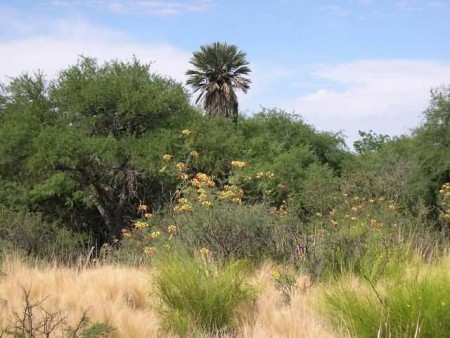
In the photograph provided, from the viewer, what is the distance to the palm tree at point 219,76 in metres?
38.3

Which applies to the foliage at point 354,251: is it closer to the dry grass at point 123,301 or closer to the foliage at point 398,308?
the dry grass at point 123,301

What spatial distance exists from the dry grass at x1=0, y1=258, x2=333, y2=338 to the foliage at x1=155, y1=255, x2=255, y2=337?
128 mm

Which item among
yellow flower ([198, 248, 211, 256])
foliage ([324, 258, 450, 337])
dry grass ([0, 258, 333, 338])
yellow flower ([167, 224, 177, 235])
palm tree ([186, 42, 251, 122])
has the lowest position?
dry grass ([0, 258, 333, 338])

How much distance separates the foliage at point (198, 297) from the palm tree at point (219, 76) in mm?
32836

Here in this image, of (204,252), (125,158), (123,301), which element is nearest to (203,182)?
(204,252)

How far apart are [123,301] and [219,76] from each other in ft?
111

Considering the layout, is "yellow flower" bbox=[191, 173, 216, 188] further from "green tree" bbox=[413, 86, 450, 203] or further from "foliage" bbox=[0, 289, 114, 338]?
"green tree" bbox=[413, 86, 450, 203]

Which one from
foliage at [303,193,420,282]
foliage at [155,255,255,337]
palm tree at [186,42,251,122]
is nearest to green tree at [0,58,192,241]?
palm tree at [186,42,251,122]

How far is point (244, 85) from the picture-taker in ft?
126

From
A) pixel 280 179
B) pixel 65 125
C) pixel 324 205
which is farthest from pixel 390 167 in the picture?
pixel 65 125

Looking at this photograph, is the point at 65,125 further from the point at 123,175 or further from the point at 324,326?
the point at 324,326

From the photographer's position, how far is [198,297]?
16.7 feet

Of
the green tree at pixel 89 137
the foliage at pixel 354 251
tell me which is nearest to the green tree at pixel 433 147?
the green tree at pixel 89 137

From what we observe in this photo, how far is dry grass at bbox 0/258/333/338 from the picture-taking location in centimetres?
457
